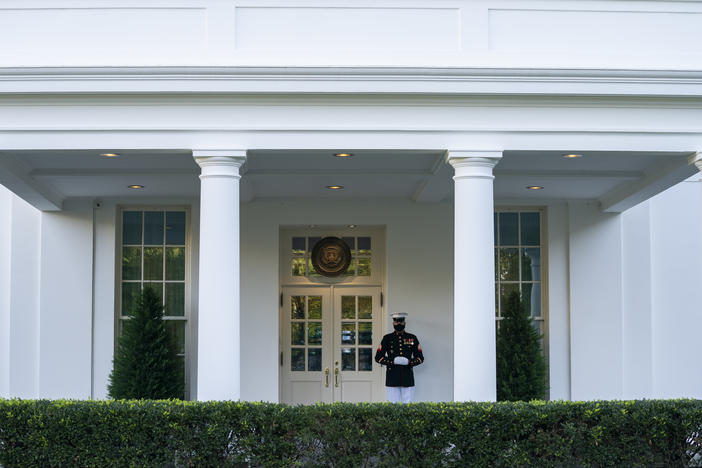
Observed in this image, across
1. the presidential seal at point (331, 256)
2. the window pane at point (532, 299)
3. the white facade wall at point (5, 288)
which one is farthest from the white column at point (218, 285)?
the window pane at point (532, 299)

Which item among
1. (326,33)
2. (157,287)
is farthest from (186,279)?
(326,33)

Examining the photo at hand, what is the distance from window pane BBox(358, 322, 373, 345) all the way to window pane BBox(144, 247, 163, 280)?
333 cm

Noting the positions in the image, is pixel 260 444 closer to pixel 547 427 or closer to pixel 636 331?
pixel 547 427

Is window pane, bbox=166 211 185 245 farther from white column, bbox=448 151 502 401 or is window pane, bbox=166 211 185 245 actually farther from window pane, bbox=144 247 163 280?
white column, bbox=448 151 502 401

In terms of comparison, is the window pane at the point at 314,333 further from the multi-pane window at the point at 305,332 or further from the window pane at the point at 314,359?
the window pane at the point at 314,359

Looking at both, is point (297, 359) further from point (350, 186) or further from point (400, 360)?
point (350, 186)

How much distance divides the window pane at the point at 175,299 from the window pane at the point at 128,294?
0.50 m

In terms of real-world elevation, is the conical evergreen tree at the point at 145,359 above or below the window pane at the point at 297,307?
below

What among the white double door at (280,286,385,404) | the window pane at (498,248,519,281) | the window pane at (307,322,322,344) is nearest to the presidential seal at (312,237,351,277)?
the white double door at (280,286,385,404)

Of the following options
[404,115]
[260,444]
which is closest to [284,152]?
[404,115]

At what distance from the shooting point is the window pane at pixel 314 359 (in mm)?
12148

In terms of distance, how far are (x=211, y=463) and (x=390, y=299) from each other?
206 inches

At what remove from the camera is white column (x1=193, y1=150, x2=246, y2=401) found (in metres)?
7.50

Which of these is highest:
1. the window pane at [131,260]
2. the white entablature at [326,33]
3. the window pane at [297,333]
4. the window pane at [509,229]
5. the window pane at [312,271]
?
the white entablature at [326,33]
